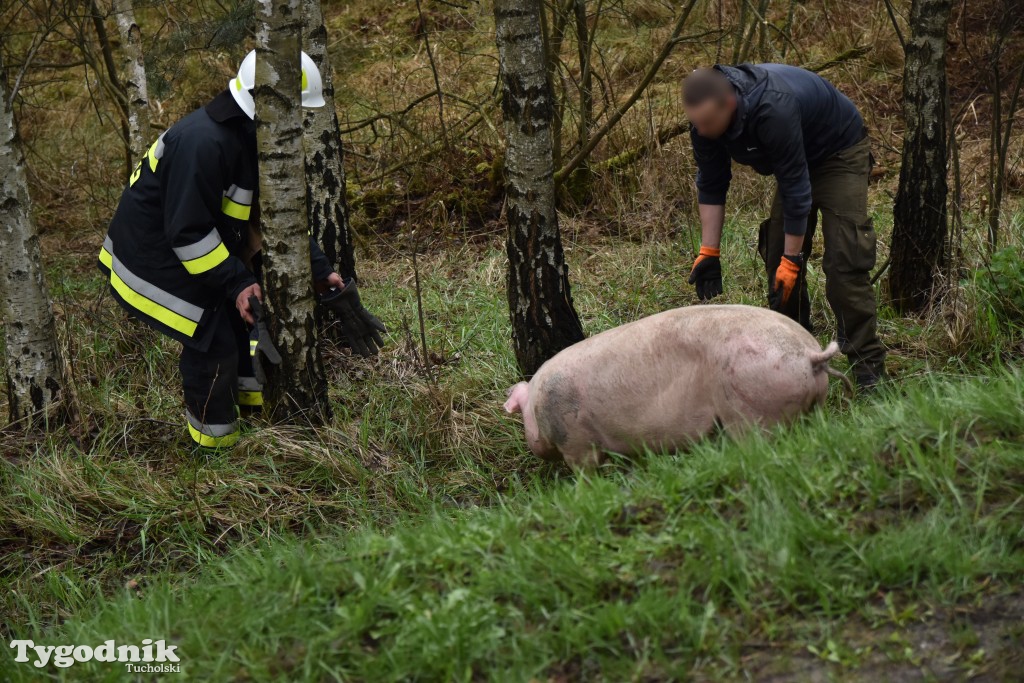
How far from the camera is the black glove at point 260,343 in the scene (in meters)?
4.37

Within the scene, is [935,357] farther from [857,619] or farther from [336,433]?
[336,433]

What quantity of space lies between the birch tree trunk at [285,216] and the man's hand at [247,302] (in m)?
0.07

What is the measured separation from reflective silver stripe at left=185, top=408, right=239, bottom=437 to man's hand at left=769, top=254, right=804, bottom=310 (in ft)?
8.98

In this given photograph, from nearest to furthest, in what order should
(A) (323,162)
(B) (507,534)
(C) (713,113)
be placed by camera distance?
(B) (507,534) < (C) (713,113) < (A) (323,162)

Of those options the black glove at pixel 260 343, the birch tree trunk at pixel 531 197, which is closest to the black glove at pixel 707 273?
the birch tree trunk at pixel 531 197

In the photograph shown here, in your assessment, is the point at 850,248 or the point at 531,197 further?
the point at 531,197

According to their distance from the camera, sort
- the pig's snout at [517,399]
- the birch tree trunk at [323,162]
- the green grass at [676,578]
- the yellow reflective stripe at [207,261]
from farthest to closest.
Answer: the birch tree trunk at [323,162], the pig's snout at [517,399], the yellow reflective stripe at [207,261], the green grass at [676,578]

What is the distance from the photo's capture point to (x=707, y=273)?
4.82m

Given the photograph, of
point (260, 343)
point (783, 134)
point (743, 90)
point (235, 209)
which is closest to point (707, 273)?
point (783, 134)

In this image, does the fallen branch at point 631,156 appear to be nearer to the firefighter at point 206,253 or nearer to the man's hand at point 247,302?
the firefighter at point 206,253

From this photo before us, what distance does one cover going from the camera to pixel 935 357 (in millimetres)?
4789

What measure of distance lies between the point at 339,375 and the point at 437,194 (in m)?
3.55

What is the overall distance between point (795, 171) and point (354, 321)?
225cm

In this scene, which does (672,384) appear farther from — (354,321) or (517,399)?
(354,321)
